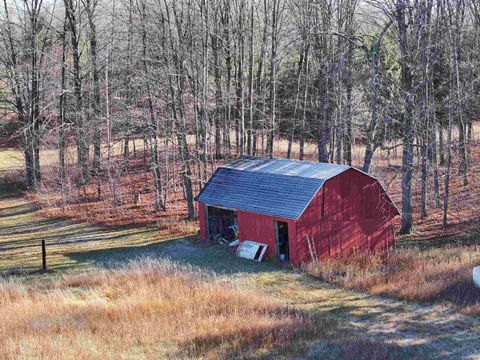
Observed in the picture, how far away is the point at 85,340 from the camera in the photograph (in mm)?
9969

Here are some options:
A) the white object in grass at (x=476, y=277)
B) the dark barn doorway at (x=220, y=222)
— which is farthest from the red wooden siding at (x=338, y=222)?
the white object in grass at (x=476, y=277)

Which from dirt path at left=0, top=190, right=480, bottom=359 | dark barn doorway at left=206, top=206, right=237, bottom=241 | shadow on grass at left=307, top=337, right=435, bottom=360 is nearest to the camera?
shadow on grass at left=307, top=337, right=435, bottom=360

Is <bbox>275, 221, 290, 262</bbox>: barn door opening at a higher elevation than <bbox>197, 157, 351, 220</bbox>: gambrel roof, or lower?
lower

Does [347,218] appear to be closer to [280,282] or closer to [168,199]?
[280,282]

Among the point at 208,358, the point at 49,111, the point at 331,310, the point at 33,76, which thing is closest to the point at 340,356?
the point at 208,358

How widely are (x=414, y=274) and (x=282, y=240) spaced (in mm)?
4632

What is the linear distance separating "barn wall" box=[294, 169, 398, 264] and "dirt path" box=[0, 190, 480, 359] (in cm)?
172

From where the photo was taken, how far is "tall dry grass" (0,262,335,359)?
31.6 feet

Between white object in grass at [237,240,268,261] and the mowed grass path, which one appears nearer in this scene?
white object in grass at [237,240,268,261]

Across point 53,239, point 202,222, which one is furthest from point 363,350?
point 53,239

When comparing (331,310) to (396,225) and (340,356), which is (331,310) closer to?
(340,356)

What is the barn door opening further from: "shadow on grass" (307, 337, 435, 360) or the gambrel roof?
"shadow on grass" (307, 337, 435, 360)

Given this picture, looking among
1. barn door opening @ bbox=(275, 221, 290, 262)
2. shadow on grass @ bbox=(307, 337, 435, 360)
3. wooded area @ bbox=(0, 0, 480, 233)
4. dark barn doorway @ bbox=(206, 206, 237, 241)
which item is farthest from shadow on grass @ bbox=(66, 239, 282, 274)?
shadow on grass @ bbox=(307, 337, 435, 360)

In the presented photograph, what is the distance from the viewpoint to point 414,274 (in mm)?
14234
